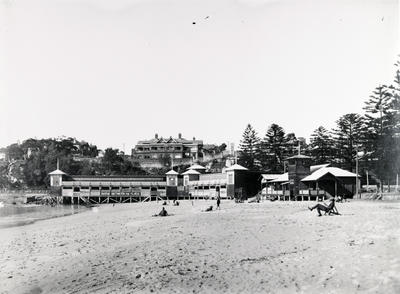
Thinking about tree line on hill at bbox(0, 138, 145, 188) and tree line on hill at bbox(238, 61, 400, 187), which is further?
tree line on hill at bbox(0, 138, 145, 188)

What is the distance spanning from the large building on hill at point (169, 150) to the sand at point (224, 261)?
92158mm

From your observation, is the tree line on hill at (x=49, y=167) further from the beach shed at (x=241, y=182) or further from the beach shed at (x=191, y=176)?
the beach shed at (x=241, y=182)

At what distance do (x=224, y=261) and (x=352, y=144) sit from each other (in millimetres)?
66649

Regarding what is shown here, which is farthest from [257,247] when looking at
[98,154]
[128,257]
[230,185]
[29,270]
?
[98,154]

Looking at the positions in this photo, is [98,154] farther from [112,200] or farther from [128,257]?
[128,257]

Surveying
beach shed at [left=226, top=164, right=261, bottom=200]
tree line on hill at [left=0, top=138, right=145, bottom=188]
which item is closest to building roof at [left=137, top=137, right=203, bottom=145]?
tree line on hill at [left=0, top=138, right=145, bottom=188]

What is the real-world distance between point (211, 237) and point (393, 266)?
8231mm

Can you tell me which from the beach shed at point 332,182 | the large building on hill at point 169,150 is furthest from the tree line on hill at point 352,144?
the large building on hill at point 169,150

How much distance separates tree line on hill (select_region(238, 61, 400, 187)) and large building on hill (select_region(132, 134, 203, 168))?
74.8ft

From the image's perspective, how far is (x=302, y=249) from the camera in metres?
14.1

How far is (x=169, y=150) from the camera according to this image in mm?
115625

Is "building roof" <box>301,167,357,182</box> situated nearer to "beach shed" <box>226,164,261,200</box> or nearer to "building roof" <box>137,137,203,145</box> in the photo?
"beach shed" <box>226,164,261,200</box>

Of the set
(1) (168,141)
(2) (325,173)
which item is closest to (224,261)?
(2) (325,173)

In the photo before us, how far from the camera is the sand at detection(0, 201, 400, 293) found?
1102 centimetres
